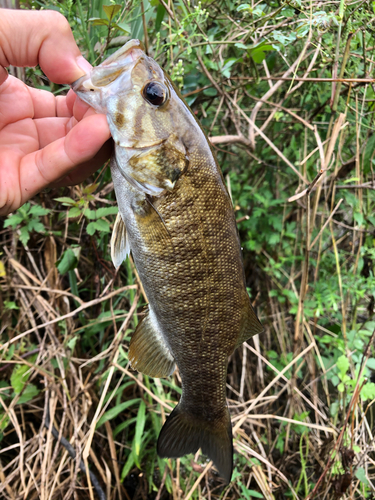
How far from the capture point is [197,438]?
1260mm

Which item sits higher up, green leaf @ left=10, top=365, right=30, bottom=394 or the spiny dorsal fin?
the spiny dorsal fin

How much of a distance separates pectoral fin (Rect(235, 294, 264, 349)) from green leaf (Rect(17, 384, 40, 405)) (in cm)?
117

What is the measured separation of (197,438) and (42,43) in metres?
1.43

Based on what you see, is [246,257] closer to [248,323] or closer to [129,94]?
[248,323]

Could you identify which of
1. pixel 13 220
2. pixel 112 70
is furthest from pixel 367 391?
pixel 13 220

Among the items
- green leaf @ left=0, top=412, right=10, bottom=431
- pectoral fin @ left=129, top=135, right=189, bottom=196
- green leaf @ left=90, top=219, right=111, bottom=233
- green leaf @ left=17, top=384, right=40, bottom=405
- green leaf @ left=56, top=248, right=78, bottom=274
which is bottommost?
green leaf @ left=0, top=412, right=10, bottom=431

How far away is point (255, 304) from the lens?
2.42 meters

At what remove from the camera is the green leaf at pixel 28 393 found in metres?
1.69

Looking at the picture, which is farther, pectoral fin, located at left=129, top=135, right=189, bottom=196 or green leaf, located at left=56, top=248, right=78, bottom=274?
green leaf, located at left=56, top=248, right=78, bottom=274

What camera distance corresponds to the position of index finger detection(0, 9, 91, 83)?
38.0 inches

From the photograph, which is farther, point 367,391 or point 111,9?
point 367,391

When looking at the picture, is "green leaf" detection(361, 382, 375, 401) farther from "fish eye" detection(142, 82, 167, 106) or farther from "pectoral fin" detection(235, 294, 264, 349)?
"fish eye" detection(142, 82, 167, 106)

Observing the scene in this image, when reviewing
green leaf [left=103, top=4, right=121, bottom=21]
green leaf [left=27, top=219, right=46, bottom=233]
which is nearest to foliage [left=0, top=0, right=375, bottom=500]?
green leaf [left=27, top=219, right=46, bottom=233]

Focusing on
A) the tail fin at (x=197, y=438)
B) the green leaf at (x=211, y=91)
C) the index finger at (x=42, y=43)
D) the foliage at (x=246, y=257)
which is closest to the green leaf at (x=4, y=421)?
the foliage at (x=246, y=257)
